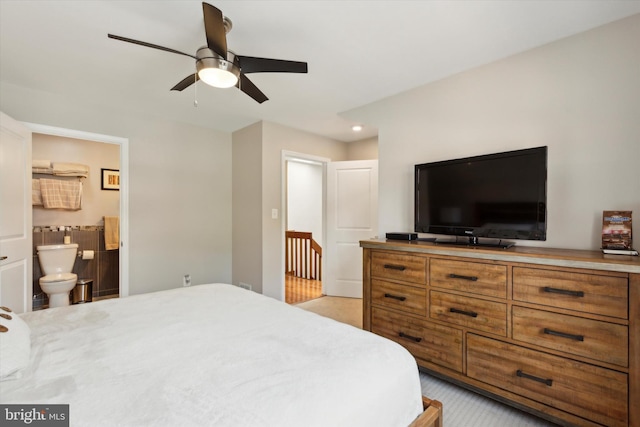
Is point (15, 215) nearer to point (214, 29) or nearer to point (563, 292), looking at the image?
point (214, 29)

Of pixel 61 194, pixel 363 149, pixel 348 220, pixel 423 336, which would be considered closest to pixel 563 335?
pixel 423 336

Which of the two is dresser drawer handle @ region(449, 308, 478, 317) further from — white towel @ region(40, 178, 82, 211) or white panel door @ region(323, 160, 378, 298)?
white towel @ region(40, 178, 82, 211)

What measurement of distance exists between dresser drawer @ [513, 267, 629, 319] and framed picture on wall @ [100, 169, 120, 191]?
17.3ft

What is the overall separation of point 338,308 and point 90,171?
4.20 metres

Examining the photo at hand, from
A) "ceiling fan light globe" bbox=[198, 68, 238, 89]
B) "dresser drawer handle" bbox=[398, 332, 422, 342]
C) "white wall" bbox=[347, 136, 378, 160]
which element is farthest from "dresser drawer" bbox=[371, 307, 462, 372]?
"white wall" bbox=[347, 136, 378, 160]

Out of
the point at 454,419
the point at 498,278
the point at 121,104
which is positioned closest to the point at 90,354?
the point at 454,419

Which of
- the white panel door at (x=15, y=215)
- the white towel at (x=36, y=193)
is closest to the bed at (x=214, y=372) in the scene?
the white panel door at (x=15, y=215)

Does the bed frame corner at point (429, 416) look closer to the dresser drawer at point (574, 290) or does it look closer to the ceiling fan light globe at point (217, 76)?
the dresser drawer at point (574, 290)

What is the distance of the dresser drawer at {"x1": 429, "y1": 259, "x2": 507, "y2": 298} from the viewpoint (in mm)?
1811

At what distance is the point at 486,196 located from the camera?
6.97ft

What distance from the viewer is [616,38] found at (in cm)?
181

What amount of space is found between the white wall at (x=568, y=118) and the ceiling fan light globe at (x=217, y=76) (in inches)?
72.1

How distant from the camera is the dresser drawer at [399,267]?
2.17m

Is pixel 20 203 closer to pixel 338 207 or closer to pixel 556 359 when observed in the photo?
pixel 338 207
